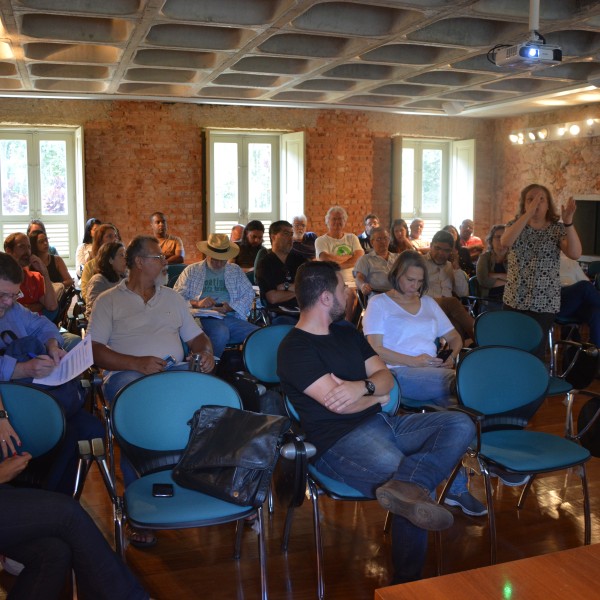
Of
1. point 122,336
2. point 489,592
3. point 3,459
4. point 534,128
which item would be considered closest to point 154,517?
point 3,459

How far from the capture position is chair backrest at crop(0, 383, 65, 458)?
113 inches

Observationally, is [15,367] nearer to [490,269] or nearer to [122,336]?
[122,336]

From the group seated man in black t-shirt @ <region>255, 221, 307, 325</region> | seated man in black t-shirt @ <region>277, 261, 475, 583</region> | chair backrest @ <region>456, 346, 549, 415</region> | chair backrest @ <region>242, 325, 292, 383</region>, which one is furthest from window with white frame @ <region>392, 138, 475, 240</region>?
seated man in black t-shirt @ <region>277, 261, 475, 583</region>

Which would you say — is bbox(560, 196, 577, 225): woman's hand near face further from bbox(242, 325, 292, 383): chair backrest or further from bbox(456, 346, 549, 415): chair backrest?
bbox(242, 325, 292, 383): chair backrest

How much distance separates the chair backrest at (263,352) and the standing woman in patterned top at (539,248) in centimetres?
202

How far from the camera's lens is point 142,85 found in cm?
1011

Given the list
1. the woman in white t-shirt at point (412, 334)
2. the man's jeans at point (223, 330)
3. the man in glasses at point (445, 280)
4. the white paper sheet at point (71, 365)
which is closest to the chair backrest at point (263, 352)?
the woman in white t-shirt at point (412, 334)

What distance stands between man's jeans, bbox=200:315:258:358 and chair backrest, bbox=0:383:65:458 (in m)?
2.47

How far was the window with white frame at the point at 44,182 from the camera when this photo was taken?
11.5 m

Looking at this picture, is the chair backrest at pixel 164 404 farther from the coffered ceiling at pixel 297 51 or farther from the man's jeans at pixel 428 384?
the coffered ceiling at pixel 297 51

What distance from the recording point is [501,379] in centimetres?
364

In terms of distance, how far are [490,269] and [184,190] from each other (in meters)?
6.08

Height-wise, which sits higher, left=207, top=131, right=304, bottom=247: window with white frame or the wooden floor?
left=207, top=131, right=304, bottom=247: window with white frame

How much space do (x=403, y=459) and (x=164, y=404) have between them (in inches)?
40.3
